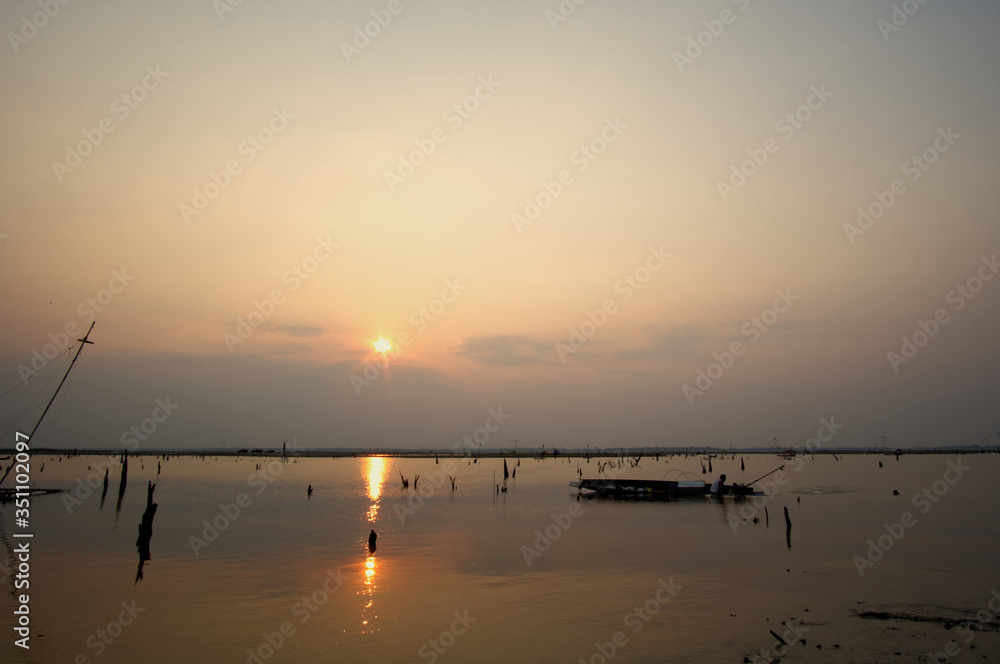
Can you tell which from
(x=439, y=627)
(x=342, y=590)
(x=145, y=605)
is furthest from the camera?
(x=342, y=590)

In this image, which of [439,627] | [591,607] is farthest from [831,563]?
[439,627]

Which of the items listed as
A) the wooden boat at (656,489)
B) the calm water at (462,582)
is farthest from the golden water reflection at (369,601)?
the wooden boat at (656,489)

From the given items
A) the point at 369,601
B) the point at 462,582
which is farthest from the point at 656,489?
the point at 369,601

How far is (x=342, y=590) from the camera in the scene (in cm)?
2208

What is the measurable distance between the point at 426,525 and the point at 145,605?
2070cm

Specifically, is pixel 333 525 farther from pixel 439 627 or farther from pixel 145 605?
pixel 439 627

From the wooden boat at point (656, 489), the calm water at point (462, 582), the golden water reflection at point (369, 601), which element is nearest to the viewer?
the calm water at point (462, 582)

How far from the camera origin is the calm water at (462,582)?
1664 centimetres

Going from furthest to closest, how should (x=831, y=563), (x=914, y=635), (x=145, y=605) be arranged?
(x=831, y=563) → (x=145, y=605) → (x=914, y=635)

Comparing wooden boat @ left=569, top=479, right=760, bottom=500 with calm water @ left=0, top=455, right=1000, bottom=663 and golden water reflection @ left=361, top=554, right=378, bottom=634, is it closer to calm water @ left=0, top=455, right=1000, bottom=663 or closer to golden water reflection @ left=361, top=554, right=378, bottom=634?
calm water @ left=0, top=455, right=1000, bottom=663

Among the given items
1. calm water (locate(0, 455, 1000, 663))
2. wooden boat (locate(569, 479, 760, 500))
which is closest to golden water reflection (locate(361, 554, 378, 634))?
calm water (locate(0, 455, 1000, 663))

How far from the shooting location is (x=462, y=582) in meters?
23.5

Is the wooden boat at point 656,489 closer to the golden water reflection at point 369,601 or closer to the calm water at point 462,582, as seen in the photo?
the calm water at point 462,582

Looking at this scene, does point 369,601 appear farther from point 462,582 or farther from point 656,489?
point 656,489
